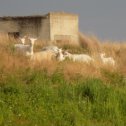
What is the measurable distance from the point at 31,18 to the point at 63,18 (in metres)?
2.16

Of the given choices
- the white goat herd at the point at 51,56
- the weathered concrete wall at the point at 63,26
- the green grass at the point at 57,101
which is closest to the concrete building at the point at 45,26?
the weathered concrete wall at the point at 63,26

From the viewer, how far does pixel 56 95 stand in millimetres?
14523

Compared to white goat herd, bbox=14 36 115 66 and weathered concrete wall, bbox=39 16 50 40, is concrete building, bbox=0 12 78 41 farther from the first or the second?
white goat herd, bbox=14 36 115 66

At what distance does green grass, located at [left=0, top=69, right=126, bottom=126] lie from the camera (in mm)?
13336

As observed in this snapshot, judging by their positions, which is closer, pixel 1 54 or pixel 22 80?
pixel 22 80

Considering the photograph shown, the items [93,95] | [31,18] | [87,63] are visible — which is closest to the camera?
[93,95]

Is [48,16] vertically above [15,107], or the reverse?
[48,16]

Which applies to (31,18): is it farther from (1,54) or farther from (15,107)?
(15,107)

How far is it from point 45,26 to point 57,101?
825 inches

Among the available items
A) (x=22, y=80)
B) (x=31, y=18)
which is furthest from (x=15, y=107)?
(x=31, y=18)

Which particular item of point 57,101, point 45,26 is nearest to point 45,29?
point 45,26

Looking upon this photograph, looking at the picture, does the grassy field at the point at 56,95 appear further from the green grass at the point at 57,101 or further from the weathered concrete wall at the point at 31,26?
the weathered concrete wall at the point at 31,26

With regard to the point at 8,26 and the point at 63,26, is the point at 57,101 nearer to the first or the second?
the point at 63,26

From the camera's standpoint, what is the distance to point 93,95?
15070 mm
